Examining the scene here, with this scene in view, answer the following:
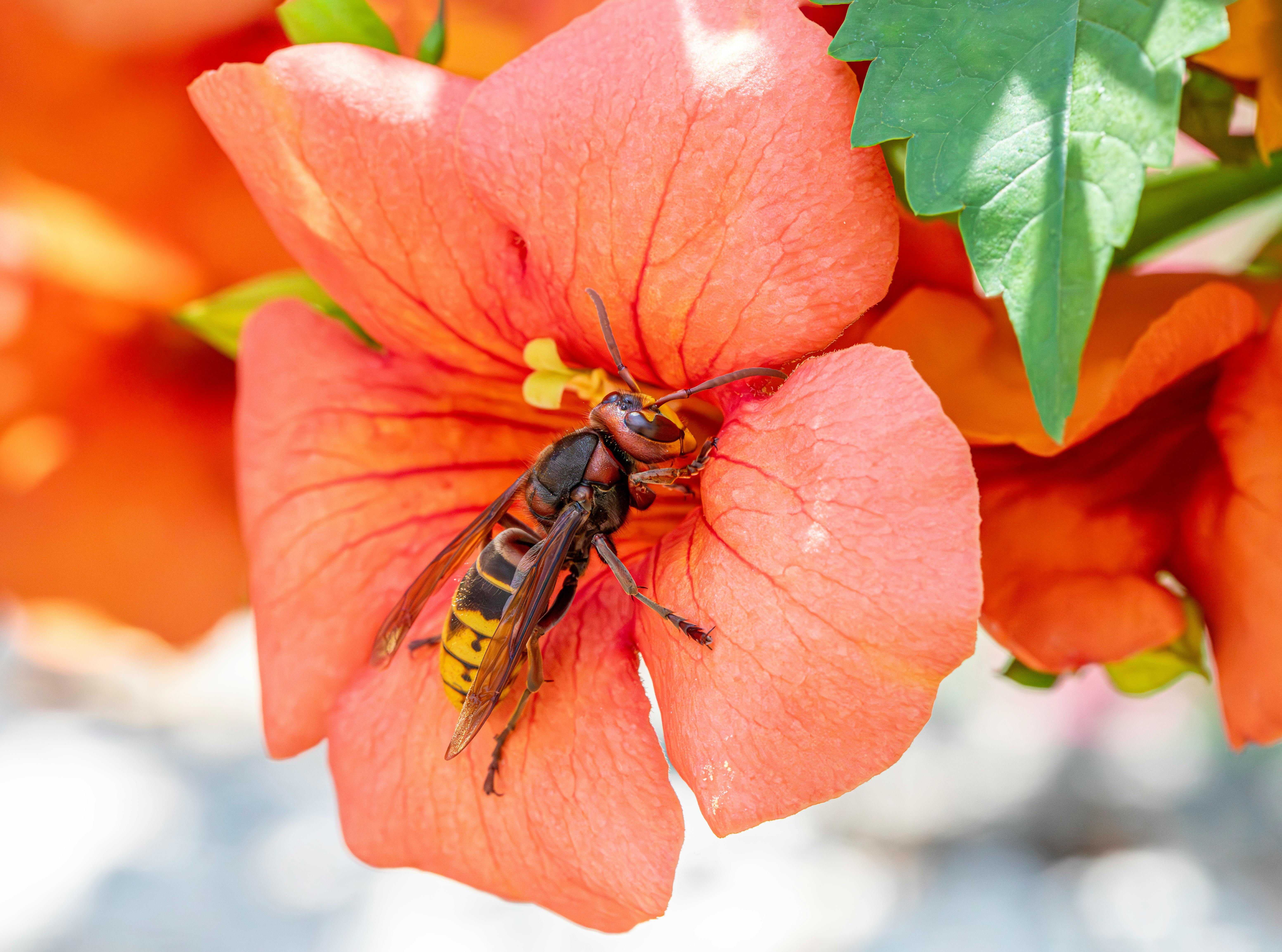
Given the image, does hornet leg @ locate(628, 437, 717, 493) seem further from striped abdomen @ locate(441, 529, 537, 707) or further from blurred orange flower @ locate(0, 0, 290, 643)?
blurred orange flower @ locate(0, 0, 290, 643)

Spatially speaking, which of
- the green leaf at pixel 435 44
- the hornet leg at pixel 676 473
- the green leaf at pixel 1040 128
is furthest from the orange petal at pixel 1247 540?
the green leaf at pixel 435 44

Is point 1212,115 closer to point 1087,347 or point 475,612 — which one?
point 1087,347

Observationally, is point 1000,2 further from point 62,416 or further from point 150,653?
point 150,653

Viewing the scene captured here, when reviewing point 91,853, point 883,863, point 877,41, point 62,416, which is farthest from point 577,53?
point 91,853

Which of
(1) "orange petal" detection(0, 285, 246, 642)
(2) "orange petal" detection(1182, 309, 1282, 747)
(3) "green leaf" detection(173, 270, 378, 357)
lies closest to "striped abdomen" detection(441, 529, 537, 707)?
(3) "green leaf" detection(173, 270, 378, 357)

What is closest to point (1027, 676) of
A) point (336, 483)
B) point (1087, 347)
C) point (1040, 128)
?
point (1087, 347)

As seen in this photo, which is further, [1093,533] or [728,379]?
[1093,533]
